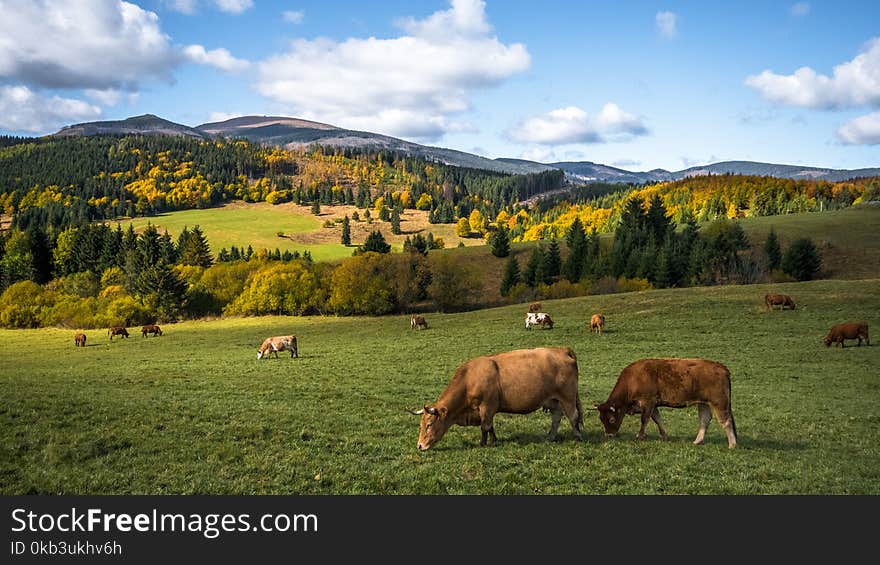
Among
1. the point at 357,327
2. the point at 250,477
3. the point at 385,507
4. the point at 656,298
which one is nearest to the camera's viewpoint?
the point at 385,507

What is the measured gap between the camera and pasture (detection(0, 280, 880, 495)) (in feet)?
36.4

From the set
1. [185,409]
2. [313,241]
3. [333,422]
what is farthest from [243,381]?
[313,241]

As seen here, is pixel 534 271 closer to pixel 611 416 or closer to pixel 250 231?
pixel 611 416

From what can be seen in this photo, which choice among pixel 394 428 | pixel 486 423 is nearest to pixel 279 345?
pixel 394 428

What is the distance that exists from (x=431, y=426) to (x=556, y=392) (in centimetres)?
339

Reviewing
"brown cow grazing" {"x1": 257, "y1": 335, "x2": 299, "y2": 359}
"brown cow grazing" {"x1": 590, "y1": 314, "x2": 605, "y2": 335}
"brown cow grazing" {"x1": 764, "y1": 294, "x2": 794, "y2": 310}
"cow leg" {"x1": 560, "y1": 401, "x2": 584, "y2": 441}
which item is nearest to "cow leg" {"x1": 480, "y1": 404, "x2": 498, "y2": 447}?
"cow leg" {"x1": 560, "y1": 401, "x2": 584, "y2": 441}

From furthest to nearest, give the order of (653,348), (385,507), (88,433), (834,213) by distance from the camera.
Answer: (834,213) → (653,348) → (88,433) → (385,507)

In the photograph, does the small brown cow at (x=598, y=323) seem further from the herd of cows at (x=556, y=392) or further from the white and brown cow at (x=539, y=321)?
the herd of cows at (x=556, y=392)

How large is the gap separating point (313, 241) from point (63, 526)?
16891cm

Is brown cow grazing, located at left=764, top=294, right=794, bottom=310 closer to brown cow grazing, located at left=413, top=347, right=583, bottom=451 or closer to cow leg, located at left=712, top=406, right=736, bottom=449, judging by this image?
cow leg, located at left=712, top=406, right=736, bottom=449

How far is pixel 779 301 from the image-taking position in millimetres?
47938

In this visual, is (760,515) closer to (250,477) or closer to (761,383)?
(250,477)

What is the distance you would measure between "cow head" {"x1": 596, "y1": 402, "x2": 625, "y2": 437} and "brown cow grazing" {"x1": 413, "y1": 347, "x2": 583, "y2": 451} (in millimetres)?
925

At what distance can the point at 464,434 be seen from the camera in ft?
50.1
